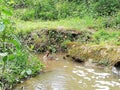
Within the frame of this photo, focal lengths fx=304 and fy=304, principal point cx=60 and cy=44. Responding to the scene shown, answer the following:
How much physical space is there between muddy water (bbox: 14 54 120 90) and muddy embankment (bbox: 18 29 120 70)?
373 mm

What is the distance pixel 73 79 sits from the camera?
6422 millimetres

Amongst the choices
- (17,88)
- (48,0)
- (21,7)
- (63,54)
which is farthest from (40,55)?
(21,7)

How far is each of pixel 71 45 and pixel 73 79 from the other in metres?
2.32

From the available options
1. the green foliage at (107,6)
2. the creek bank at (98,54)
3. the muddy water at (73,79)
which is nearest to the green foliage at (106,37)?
the creek bank at (98,54)

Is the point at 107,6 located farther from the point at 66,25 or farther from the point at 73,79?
the point at 73,79

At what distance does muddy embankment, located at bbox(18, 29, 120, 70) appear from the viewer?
24.9 ft

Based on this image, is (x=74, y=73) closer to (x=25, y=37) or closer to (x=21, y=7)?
(x=25, y=37)

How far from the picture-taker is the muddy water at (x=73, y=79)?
588cm

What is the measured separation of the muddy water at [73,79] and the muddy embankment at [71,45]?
37cm

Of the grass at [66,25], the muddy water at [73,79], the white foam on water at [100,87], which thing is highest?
the grass at [66,25]

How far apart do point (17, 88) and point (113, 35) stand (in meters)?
4.19

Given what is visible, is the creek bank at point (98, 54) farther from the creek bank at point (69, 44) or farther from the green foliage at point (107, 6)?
the green foliage at point (107, 6)

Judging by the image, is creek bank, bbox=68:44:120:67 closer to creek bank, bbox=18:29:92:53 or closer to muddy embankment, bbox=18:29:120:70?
muddy embankment, bbox=18:29:120:70

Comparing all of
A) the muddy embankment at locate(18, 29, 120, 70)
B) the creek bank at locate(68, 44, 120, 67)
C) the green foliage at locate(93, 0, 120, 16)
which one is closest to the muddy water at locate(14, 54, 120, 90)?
the creek bank at locate(68, 44, 120, 67)
